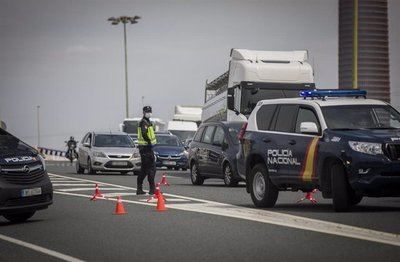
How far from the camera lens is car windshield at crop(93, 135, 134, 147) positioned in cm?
3488

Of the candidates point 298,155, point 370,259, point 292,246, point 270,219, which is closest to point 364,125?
point 298,155

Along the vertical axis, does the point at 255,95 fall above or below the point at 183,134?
above

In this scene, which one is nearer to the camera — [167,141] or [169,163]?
[169,163]

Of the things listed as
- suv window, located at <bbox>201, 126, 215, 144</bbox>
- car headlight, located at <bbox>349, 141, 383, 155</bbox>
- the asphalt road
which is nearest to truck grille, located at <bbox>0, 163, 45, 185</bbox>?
the asphalt road

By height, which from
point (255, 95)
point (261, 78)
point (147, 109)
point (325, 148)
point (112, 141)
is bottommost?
point (112, 141)

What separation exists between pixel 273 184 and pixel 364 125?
1907 mm

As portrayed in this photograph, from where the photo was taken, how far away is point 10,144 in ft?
50.0

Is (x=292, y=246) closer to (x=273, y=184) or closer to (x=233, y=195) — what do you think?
(x=273, y=184)

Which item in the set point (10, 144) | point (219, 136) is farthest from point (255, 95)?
point (10, 144)

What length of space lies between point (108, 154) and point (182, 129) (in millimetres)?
20319

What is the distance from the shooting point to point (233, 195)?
21234 millimetres

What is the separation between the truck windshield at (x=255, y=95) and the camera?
2919cm

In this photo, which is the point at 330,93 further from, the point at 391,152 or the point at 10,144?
the point at 10,144

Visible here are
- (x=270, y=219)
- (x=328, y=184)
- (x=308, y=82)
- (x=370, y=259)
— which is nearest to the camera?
(x=370, y=259)
